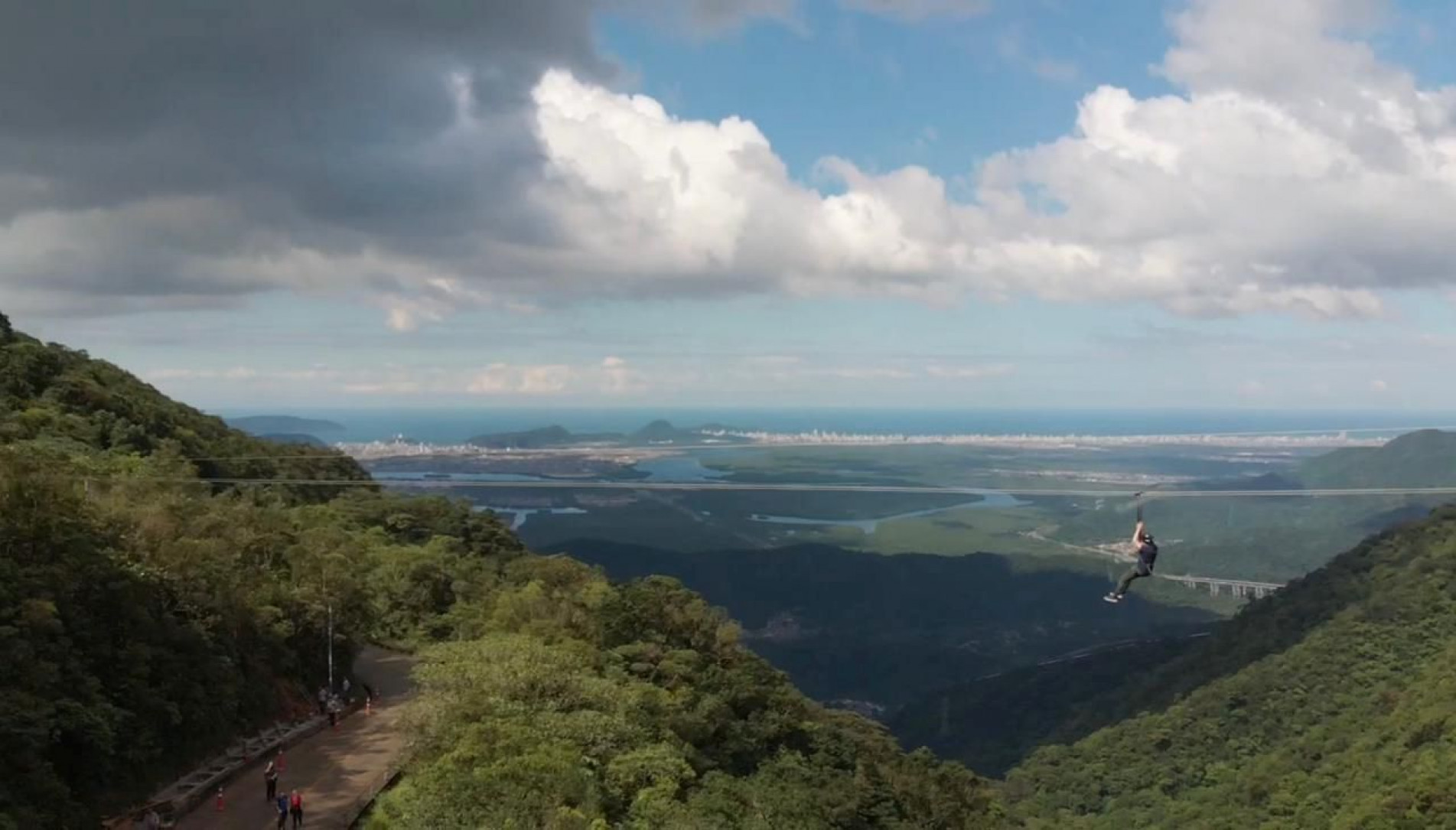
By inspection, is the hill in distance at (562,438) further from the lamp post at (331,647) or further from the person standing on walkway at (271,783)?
the person standing on walkway at (271,783)

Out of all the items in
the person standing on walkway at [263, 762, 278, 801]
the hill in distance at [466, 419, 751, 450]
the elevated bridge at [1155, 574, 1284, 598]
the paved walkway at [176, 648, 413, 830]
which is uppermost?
the hill in distance at [466, 419, 751, 450]

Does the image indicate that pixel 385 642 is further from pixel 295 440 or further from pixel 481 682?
pixel 295 440

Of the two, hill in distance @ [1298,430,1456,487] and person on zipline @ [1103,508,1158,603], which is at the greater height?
person on zipline @ [1103,508,1158,603]

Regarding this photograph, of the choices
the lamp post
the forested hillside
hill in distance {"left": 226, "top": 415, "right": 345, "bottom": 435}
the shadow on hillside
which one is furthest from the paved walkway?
hill in distance {"left": 226, "top": 415, "right": 345, "bottom": 435}

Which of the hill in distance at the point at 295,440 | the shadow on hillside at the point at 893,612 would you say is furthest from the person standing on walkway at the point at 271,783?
the shadow on hillside at the point at 893,612

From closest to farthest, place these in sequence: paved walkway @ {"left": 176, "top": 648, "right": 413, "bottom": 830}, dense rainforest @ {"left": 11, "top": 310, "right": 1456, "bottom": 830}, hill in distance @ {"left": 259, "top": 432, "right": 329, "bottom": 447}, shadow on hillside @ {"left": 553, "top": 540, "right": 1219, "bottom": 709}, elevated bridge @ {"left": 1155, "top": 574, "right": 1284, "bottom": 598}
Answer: dense rainforest @ {"left": 11, "top": 310, "right": 1456, "bottom": 830}
paved walkway @ {"left": 176, "top": 648, "right": 413, "bottom": 830}
hill in distance @ {"left": 259, "top": 432, "right": 329, "bottom": 447}
shadow on hillside @ {"left": 553, "top": 540, "right": 1219, "bottom": 709}
elevated bridge @ {"left": 1155, "top": 574, "right": 1284, "bottom": 598}

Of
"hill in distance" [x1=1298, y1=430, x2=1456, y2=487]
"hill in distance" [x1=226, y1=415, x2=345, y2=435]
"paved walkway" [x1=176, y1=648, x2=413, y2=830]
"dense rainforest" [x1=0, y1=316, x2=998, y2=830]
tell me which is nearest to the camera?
"dense rainforest" [x1=0, y1=316, x2=998, y2=830]

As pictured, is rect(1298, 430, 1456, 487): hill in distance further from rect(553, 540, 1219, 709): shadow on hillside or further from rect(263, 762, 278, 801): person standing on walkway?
rect(263, 762, 278, 801): person standing on walkway
